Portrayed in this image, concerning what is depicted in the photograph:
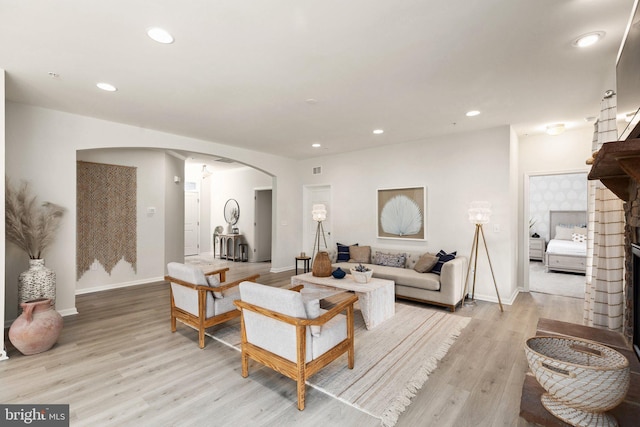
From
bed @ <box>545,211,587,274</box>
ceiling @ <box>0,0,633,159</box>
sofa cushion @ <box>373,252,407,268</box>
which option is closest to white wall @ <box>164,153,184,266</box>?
ceiling @ <box>0,0,633,159</box>

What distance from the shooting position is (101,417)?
1994 mm

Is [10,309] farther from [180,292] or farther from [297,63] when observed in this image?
[297,63]

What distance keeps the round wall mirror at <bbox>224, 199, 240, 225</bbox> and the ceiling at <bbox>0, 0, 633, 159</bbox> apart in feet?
16.1

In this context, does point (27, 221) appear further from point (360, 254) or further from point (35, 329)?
point (360, 254)

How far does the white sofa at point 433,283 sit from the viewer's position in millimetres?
4145

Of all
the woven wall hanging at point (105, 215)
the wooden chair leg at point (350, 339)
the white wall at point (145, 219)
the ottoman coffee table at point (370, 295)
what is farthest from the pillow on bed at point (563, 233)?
the woven wall hanging at point (105, 215)

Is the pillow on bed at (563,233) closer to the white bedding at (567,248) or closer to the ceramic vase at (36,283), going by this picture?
the white bedding at (567,248)

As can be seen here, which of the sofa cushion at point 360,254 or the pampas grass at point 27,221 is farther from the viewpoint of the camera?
the sofa cushion at point 360,254

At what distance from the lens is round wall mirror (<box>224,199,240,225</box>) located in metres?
9.02

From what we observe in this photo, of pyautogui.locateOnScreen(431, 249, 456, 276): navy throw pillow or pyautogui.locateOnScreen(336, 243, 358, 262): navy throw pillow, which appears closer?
pyautogui.locateOnScreen(431, 249, 456, 276): navy throw pillow

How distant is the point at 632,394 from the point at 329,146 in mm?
5026

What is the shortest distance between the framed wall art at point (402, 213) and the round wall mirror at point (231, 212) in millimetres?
4837

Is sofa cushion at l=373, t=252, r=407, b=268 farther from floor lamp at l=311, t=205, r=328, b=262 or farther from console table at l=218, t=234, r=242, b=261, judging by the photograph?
console table at l=218, t=234, r=242, b=261

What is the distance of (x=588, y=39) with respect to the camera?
88.3 inches
